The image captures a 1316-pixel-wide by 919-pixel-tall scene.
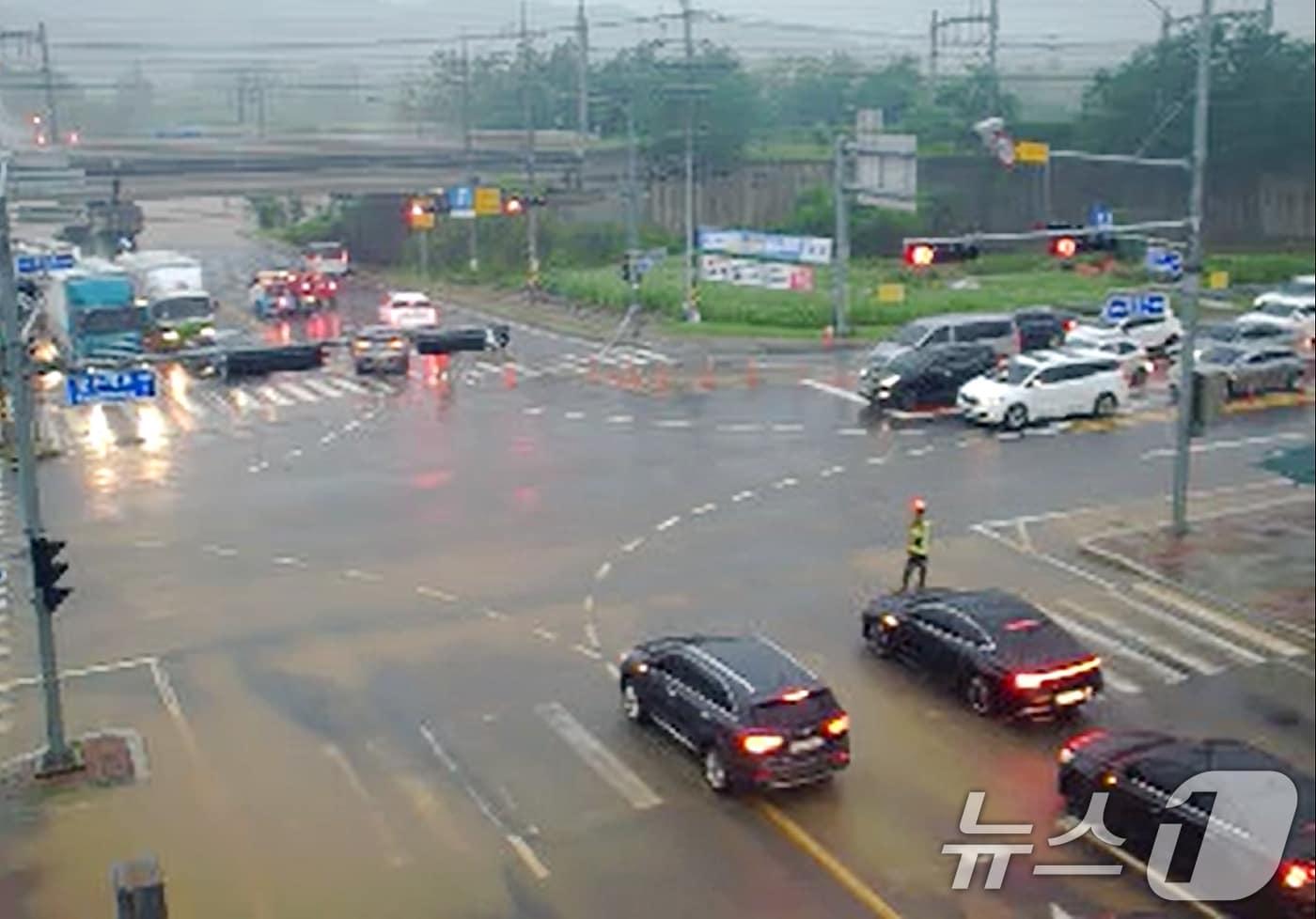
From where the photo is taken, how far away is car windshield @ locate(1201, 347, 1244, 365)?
40.7m

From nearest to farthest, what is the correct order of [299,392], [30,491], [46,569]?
[46,569], [30,491], [299,392]

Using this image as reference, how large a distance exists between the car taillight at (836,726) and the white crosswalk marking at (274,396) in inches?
1171

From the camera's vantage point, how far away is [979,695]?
2017cm

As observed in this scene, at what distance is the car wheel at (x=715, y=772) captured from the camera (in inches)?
702

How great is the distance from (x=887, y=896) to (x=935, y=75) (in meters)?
96.5

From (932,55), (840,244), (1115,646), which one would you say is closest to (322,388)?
(840,244)

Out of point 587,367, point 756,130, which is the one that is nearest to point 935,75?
point 756,130

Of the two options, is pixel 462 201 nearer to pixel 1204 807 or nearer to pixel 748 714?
pixel 748 714

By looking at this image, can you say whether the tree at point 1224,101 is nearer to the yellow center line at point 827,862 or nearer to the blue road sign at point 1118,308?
the blue road sign at point 1118,308

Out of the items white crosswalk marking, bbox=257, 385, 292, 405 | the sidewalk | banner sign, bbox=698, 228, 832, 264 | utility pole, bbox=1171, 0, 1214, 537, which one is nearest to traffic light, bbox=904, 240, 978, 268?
utility pole, bbox=1171, 0, 1214, 537

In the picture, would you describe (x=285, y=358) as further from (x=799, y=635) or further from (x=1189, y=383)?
(x=1189, y=383)

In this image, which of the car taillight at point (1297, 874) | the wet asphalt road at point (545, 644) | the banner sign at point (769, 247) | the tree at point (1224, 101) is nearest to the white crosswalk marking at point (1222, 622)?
the wet asphalt road at point (545, 644)

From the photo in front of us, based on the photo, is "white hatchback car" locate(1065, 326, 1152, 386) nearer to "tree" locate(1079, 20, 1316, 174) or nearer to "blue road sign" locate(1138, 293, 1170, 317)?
"blue road sign" locate(1138, 293, 1170, 317)

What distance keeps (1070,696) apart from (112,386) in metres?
13.7
